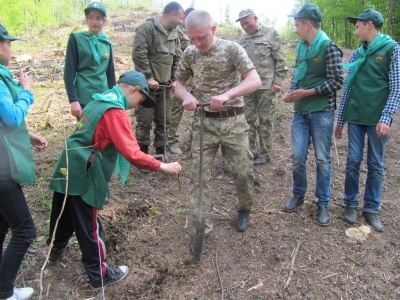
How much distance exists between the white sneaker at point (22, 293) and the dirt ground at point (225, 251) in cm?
15

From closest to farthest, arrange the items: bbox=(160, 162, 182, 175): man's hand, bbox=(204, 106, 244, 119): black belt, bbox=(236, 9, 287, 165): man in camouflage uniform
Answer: bbox=(160, 162, 182, 175): man's hand < bbox=(204, 106, 244, 119): black belt < bbox=(236, 9, 287, 165): man in camouflage uniform

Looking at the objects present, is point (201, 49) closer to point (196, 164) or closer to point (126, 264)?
point (196, 164)

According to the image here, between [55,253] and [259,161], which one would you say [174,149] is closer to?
[259,161]

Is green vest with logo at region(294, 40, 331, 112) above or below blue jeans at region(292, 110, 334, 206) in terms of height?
above

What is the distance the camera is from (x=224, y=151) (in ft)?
11.5

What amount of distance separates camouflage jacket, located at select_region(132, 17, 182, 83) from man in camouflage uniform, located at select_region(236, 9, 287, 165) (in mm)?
1260

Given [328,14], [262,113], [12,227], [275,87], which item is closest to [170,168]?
[12,227]

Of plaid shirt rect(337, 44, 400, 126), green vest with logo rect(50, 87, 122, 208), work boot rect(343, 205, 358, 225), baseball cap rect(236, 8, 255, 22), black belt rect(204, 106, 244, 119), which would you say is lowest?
work boot rect(343, 205, 358, 225)

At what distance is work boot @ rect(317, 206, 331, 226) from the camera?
3871 mm

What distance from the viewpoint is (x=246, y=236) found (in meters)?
3.69

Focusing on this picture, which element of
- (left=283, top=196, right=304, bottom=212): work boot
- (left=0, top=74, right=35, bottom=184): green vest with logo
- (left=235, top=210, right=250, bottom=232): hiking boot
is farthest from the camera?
(left=283, top=196, right=304, bottom=212): work boot

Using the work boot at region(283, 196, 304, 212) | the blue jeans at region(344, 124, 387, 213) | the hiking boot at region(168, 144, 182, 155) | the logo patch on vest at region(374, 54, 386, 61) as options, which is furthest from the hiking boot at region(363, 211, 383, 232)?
the hiking boot at region(168, 144, 182, 155)

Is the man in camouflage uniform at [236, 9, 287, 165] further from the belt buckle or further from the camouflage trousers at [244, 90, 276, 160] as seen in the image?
the belt buckle

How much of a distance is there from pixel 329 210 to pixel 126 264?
8.95ft
